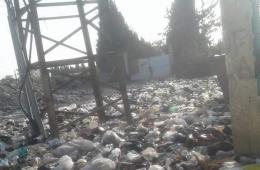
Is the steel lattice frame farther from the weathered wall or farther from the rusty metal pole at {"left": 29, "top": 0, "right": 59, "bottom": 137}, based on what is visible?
the weathered wall

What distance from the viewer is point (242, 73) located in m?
3.90

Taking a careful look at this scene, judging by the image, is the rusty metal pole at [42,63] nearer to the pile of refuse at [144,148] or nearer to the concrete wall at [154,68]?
the pile of refuse at [144,148]

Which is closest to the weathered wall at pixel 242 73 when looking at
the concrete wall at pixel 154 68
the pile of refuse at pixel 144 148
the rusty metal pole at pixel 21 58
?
the pile of refuse at pixel 144 148

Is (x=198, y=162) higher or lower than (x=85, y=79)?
lower

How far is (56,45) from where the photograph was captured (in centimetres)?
669

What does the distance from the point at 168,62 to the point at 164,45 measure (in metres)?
5.42

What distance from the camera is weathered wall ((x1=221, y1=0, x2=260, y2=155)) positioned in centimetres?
379

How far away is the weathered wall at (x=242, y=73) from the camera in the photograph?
3.79 meters

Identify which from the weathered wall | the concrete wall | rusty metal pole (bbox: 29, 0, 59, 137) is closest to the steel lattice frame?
rusty metal pole (bbox: 29, 0, 59, 137)

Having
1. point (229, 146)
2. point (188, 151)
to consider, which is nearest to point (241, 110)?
point (229, 146)

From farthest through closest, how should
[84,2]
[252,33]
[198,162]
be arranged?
[84,2] → [198,162] → [252,33]

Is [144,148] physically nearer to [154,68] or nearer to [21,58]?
[21,58]

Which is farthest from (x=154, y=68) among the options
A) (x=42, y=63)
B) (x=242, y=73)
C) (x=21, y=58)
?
(x=242, y=73)

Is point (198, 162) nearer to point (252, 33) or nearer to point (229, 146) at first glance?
point (229, 146)
